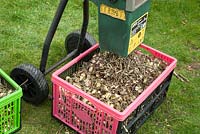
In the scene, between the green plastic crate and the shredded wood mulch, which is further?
the shredded wood mulch

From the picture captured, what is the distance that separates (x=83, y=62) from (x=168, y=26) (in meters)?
1.19

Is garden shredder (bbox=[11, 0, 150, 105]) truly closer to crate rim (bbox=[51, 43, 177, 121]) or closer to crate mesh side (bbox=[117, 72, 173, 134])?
crate rim (bbox=[51, 43, 177, 121])

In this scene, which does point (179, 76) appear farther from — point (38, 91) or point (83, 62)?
point (38, 91)

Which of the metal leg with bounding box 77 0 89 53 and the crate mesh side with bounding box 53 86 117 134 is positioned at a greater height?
the metal leg with bounding box 77 0 89 53

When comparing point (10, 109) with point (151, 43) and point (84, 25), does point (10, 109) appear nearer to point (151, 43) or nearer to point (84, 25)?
point (84, 25)

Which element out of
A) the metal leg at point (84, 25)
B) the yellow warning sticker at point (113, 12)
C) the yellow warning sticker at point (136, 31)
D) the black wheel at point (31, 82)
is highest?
the yellow warning sticker at point (113, 12)

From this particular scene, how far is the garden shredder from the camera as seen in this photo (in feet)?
6.85

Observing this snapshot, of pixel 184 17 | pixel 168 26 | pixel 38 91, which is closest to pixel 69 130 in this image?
pixel 38 91

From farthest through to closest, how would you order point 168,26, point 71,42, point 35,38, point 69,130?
point 168,26, point 35,38, point 71,42, point 69,130

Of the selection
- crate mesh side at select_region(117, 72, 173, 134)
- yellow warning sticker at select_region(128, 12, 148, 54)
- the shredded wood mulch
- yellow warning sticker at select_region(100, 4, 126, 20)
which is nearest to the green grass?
crate mesh side at select_region(117, 72, 173, 134)

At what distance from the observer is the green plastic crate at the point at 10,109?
2186 millimetres

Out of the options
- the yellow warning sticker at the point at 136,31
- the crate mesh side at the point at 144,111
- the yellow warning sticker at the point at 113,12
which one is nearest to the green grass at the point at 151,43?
the crate mesh side at the point at 144,111

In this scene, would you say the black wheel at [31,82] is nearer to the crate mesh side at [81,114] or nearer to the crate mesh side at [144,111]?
the crate mesh side at [81,114]

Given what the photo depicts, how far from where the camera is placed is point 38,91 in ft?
8.13
